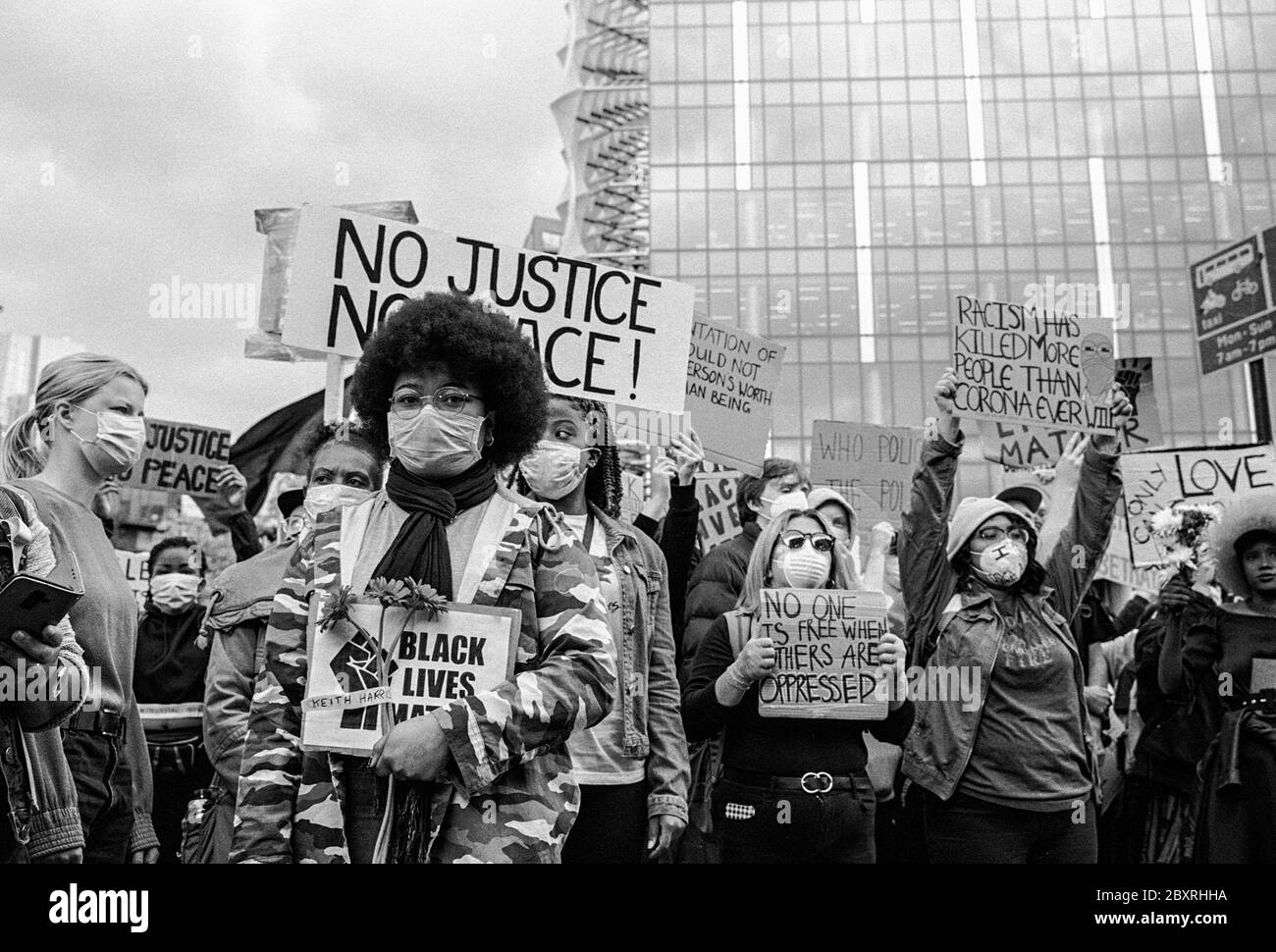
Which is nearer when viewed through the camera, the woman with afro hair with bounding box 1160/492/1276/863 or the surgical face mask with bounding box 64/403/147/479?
the surgical face mask with bounding box 64/403/147/479

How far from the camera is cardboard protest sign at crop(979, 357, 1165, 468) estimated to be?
7.30 m

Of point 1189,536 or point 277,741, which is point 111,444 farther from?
point 1189,536

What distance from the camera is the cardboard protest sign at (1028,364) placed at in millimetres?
6043

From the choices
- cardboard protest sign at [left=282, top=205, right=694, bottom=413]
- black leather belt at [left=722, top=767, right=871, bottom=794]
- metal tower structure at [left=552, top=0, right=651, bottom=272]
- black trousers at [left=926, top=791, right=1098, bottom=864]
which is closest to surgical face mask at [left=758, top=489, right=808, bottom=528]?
cardboard protest sign at [left=282, top=205, right=694, bottom=413]

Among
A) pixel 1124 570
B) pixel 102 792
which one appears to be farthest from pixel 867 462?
pixel 102 792

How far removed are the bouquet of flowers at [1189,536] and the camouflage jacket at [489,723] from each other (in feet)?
14.4

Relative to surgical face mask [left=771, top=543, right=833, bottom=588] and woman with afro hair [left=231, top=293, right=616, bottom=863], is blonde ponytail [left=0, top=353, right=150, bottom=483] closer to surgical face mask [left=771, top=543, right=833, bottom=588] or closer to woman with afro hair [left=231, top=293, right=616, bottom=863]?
woman with afro hair [left=231, top=293, right=616, bottom=863]

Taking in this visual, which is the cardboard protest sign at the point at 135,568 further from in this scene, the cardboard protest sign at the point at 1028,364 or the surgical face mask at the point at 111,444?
the cardboard protest sign at the point at 1028,364

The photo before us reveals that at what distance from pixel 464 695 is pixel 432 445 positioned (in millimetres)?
614

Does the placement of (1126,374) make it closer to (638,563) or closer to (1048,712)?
(1048,712)

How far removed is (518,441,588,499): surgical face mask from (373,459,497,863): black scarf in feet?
3.46

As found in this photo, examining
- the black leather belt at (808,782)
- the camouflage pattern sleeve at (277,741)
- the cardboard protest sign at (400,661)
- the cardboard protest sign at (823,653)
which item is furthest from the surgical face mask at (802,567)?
the camouflage pattern sleeve at (277,741)

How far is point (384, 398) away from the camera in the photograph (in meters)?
2.97
